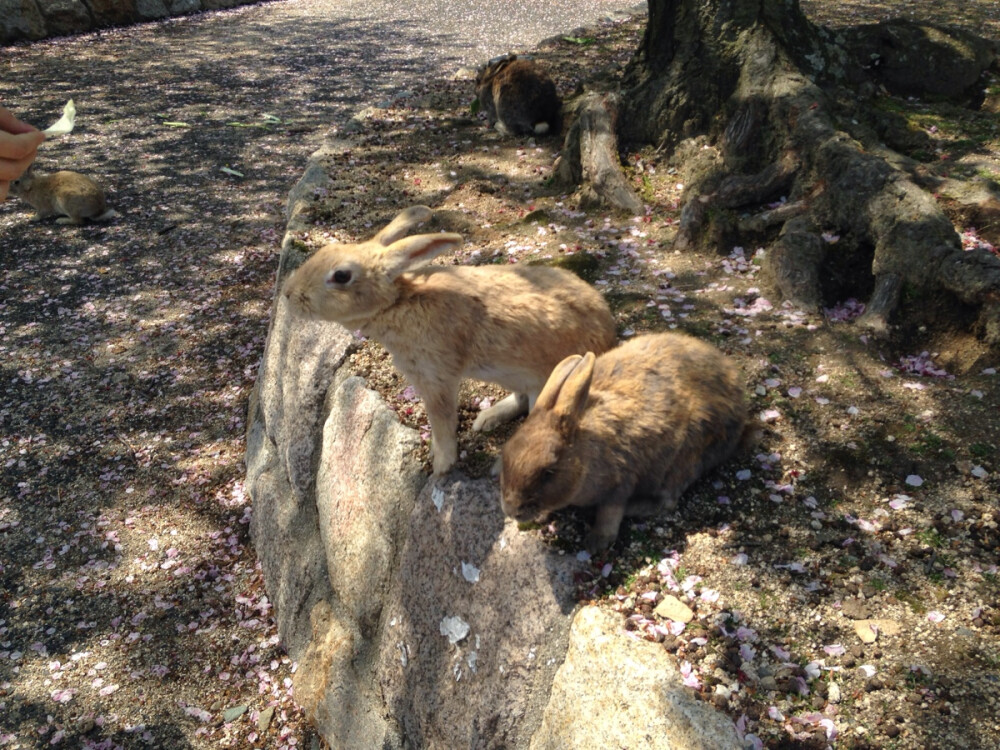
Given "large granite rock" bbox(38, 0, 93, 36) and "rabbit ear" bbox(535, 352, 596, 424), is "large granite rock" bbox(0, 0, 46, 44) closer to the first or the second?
"large granite rock" bbox(38, 0, 93, 36)

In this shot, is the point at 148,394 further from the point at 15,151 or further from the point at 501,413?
the point at 501,413

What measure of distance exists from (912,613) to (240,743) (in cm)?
472

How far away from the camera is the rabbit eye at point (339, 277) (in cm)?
388

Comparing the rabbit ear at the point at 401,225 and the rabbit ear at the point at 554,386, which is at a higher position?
the rabbit ear at the point at 401,225

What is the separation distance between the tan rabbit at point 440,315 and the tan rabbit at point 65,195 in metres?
8.64

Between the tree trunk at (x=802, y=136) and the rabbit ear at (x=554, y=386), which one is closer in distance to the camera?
the rabbit ear at (x=554, y=386)

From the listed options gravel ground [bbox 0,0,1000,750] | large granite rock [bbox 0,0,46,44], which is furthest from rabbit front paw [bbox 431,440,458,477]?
large granite rock [bbox 0,0,46,44]

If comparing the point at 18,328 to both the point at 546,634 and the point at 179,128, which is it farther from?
the point at 546,634

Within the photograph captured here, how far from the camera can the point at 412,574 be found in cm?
434

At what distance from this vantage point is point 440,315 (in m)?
3.94

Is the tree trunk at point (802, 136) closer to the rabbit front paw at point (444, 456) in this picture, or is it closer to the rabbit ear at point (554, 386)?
the rabbit ear at point (554, 386)

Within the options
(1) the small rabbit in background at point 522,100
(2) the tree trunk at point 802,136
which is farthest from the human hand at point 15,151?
(1) the small rabbit in background at point 522,100

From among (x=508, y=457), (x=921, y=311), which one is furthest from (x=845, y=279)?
(x=508, y=457)

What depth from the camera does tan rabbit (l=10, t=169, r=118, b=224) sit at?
10719mm
